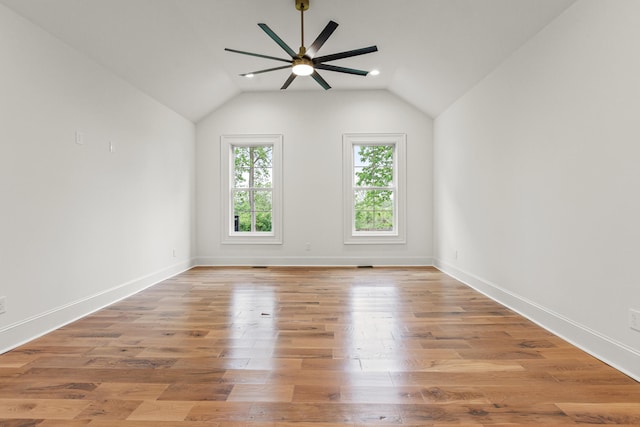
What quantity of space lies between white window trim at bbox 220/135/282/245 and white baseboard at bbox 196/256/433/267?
308mm

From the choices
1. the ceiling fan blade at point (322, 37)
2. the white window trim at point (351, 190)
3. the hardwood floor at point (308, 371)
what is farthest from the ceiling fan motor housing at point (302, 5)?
the hardwood floor at point (308, 371)

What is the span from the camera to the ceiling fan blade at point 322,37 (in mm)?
2536

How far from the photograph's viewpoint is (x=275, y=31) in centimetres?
381

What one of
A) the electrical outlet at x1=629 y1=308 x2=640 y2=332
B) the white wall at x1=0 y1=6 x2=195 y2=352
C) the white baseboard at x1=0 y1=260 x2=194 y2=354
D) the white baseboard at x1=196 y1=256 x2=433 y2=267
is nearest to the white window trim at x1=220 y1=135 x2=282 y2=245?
the white baseboard at x1=196 y1=256 x2=433 y2=267

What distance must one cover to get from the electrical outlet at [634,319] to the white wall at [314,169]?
147 inches

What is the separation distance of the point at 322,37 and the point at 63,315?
329 centimetres

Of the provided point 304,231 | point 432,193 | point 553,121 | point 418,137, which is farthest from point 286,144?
point 553,121

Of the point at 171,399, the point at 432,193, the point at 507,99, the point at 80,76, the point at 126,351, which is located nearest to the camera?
the point at 171,399

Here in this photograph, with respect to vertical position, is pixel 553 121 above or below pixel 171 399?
above

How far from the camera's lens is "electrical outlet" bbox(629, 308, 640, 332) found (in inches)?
74.8

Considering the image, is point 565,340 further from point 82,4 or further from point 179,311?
point 82,4

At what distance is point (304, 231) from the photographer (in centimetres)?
576

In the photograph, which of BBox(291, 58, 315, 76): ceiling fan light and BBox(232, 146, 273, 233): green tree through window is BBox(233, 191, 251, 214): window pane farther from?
BBox(291, 58, 315, 76): ceiling fan light

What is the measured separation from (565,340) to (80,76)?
4.77 meters
